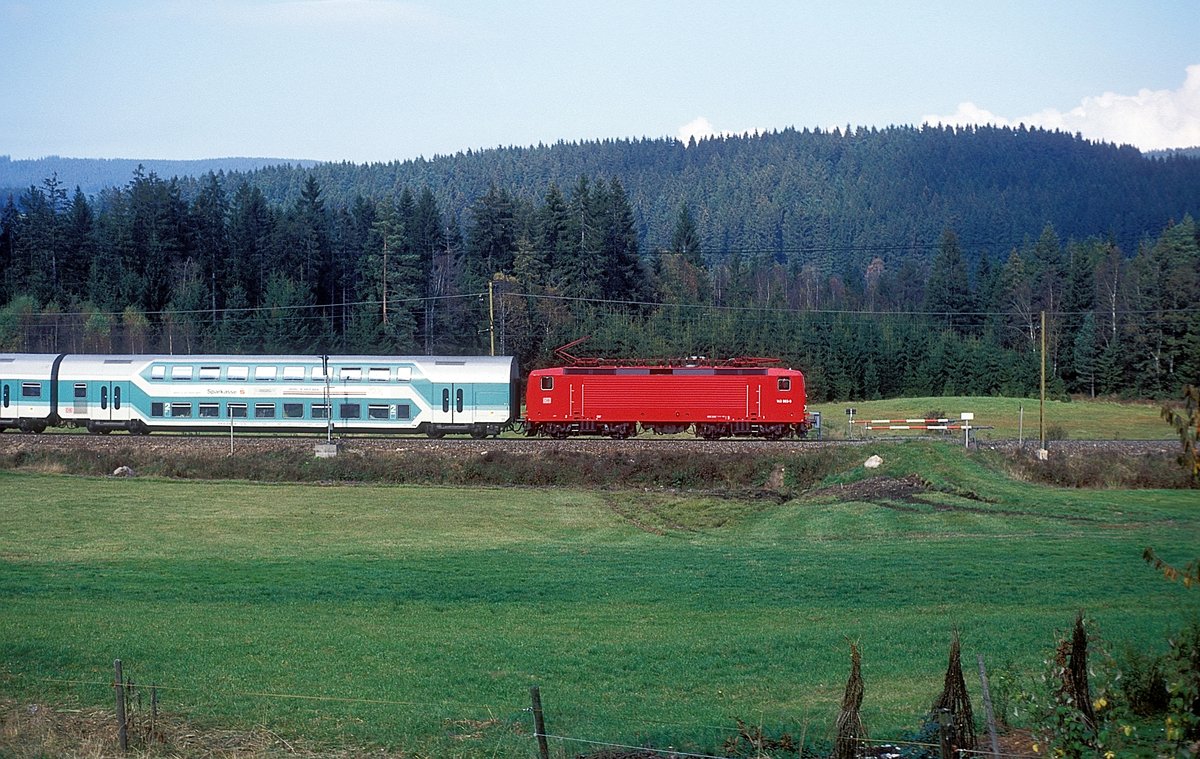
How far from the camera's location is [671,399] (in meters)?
52.1

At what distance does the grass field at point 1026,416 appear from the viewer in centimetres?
5697

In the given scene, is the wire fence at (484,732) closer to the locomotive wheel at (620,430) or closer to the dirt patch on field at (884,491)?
the dirt patch on field at (884,491)

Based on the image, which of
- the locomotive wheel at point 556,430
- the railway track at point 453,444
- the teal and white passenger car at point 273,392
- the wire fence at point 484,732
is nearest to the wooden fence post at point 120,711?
the wire fence at point 484,732

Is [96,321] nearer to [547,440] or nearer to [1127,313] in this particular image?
[547,440]

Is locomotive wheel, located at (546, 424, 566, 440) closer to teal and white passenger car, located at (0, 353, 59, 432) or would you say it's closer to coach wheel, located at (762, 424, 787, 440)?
coach wheel, located at (762, 424, 787, 440)

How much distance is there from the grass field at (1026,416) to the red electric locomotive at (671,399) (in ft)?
17.1

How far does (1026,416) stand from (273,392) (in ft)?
159

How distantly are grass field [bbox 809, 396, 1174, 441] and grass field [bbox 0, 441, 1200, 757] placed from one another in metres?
19.9

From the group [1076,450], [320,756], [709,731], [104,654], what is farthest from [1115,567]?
[1076,450]

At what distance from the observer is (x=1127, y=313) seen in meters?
74.5

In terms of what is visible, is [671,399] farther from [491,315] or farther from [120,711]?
[120,711]

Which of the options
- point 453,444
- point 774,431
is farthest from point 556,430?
point 774,431

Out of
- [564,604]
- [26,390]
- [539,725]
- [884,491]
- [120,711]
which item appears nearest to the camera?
[539,725]

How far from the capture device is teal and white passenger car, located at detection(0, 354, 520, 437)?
51.8m
